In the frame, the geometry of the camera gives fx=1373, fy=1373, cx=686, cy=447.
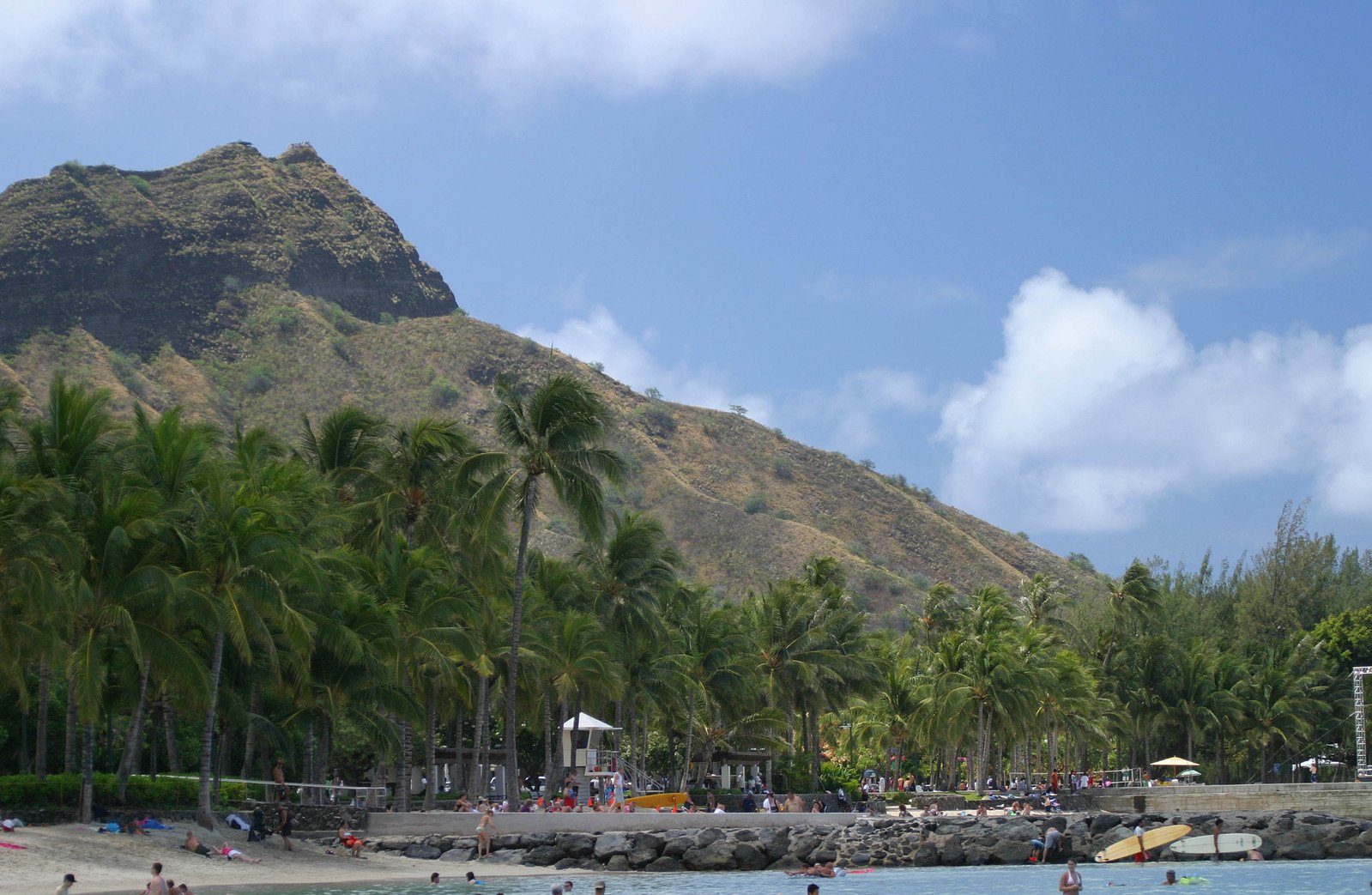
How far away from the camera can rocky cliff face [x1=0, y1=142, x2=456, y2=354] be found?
147250 millimetres

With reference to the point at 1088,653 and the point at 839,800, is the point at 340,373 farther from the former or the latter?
the point at 839,800

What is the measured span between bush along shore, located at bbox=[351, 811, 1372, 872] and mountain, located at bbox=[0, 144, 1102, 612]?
3307 inches

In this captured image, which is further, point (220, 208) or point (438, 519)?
point (220, 208)

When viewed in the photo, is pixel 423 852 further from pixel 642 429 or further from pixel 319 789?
pixel 642 429

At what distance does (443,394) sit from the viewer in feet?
506

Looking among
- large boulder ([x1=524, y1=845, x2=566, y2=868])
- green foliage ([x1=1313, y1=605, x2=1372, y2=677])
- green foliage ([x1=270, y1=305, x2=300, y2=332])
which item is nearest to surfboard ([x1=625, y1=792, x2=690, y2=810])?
large boulder ([x1=524, y1=845, x2=566, y2=868])

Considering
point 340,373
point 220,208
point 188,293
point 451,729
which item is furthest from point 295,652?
point 220,208

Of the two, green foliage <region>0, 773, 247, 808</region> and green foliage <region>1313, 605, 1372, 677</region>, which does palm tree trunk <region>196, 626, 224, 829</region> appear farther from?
green foliage <region>1313, 605, 1372, 677</region>

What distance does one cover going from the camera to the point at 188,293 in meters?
159

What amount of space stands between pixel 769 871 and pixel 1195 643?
50.9m

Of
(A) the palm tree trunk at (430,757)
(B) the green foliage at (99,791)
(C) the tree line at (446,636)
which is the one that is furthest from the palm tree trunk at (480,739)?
(B) the green foliage at (99,791)

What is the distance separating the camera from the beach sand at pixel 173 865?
2714cm

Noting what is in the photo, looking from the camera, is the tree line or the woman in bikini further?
the woman in bikini

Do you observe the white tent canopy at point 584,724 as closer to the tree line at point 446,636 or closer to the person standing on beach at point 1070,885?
the tree line at point 446,636
